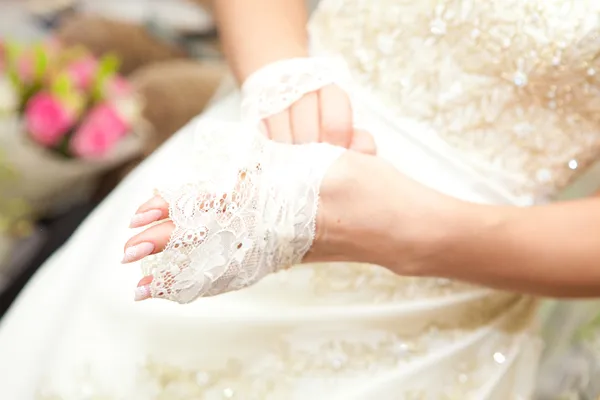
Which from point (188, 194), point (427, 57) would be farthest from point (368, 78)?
point (188, 194)

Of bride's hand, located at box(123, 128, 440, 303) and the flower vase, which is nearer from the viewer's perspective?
bride's hand, located at box(123, 128, 440, 303)

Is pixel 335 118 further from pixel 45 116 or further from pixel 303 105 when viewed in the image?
pixel 45 116

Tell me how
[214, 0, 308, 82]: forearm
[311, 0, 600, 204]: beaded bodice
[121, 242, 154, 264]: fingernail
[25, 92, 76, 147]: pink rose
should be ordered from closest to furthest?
[121, 242, 154, 264]: fingernail, [311, 0, 600, 204]: beaded bodice, [214, 0, 308, 82]: forearm, [25, 92, 76, 147]: pink rose

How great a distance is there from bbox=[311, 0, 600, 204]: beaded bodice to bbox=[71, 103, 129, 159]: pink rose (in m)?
0.79

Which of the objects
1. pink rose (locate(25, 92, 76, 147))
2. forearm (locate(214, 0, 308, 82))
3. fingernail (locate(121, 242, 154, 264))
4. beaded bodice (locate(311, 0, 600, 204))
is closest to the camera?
fingernail (locate(121, 242, 154, 264))

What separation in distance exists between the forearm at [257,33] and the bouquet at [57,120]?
673mm

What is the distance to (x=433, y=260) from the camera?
0.63 meters

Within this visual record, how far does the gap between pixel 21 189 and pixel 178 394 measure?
38.2 inches

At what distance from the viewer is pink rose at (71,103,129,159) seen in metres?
1.39

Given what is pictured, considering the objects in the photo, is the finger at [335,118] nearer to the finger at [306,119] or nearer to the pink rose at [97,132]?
the finger at [306,119]

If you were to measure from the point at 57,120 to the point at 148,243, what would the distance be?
3.05ft

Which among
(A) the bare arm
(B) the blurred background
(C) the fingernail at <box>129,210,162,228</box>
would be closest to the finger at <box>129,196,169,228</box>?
(C) the fingernail at <box>129,210,162,228</box>

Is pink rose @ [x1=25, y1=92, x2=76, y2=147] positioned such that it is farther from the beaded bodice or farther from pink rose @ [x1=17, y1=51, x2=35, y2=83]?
the beaded bodice

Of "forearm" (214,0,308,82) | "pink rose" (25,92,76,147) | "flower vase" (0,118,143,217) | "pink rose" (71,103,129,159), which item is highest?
"forearm" (214,0,308,82)
